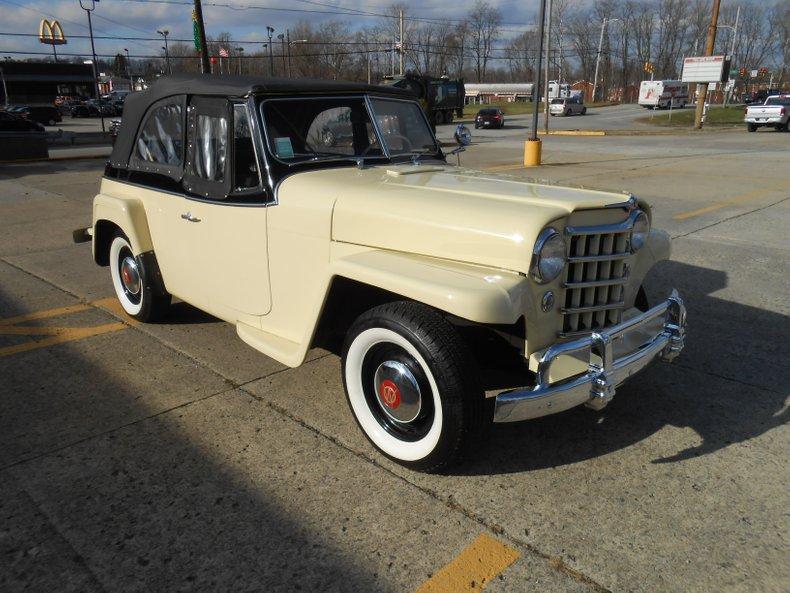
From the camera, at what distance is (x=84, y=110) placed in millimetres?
48594

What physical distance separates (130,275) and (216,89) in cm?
187

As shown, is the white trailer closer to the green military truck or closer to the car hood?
the green military truck

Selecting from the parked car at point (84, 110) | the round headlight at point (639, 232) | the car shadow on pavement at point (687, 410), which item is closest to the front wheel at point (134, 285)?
the car shadow on pavement at point (687, 410)

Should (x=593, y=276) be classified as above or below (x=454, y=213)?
below

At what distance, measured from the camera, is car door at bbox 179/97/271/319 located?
11.2 ft

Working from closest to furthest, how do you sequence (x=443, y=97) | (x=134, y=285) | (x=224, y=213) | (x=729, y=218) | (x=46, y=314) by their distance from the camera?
1. (x=224, y=213)
2. (x=134, y=285)
3. (x=46, y=314)
4. (x=729, y=218)
5. (x=443, y=97)

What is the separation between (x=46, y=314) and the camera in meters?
5.00

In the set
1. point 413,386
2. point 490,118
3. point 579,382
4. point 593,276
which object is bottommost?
point 413,386

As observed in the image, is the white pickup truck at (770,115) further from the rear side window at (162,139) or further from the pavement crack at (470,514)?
the pavement crack at (470,514)

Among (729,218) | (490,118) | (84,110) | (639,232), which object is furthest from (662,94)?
(639,232)

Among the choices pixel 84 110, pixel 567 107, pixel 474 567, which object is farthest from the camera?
pixel 567 107

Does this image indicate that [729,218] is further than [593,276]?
Yes

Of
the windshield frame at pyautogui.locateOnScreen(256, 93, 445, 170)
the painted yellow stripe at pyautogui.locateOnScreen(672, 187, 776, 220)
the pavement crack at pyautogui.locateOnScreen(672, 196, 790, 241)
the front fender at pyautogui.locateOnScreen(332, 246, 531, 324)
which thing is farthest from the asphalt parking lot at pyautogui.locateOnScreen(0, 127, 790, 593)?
the painted yellow stripe at pyautogui.locateOnScreen(672, 187, 776, 220)

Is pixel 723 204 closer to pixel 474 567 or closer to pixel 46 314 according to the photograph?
pixel 474 567
